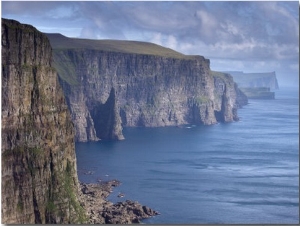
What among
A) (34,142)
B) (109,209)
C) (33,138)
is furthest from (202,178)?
(33,138)

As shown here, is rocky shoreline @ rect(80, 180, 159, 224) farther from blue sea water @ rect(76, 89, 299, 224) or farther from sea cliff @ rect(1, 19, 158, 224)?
blue sea water @ rect(76, 89, 299, 224)

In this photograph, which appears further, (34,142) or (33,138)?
(34,142)

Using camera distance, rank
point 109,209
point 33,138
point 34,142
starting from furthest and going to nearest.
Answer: point 109,209 < point 34,142 < point 33,138

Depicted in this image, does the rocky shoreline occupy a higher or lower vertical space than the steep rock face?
lower

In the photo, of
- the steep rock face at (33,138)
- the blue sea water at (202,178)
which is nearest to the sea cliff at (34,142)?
the steep rock face at (33,138)

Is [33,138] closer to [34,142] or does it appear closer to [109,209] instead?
[34,142]

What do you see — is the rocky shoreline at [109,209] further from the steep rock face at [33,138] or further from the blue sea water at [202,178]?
the steep rock face at [33,138]

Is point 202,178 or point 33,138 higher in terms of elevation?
point 33,138

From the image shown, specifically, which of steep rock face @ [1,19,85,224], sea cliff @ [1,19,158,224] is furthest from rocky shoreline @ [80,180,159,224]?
steep rock face @ [1,19,85,224]

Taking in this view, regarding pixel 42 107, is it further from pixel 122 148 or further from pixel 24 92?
pixel 122 148
